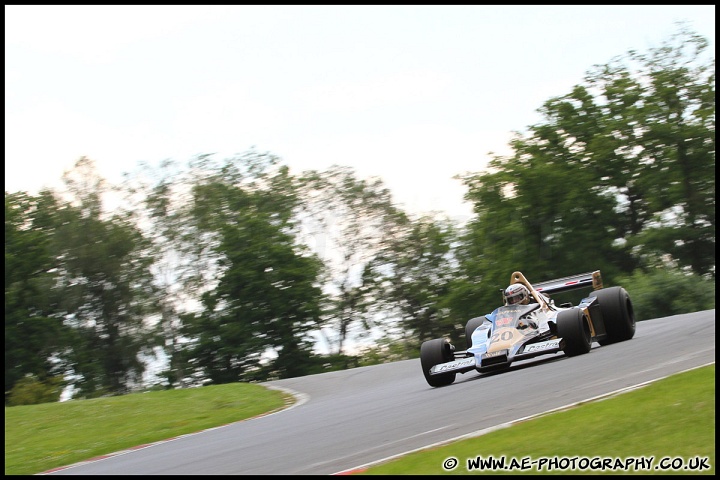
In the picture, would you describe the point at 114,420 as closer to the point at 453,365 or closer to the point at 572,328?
the point at 453,365

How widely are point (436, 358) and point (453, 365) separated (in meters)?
0.53

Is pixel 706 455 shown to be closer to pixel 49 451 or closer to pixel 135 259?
pixel 49 451

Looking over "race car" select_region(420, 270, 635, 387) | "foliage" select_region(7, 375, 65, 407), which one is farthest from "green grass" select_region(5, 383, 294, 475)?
"foliage" select_region(7, 375, 65, 407)

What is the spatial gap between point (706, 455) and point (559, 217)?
35.4 m

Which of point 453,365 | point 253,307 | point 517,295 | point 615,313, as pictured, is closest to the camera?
point 453,365

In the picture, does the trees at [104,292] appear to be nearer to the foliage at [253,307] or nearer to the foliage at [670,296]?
the foliage at [253,307]

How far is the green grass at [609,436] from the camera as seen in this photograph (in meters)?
6.58

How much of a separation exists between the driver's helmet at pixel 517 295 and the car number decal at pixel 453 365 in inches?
46.0

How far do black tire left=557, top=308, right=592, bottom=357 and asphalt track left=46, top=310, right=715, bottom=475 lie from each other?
0.23 metres

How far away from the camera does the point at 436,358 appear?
14.2m

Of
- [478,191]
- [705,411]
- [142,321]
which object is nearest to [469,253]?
[478,191]

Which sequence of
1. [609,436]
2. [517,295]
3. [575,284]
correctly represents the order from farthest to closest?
[575,284]
[517,295]
[609,436]

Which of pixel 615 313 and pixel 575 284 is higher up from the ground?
pixel 575 284

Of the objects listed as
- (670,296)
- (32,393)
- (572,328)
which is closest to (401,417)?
(572,328)
